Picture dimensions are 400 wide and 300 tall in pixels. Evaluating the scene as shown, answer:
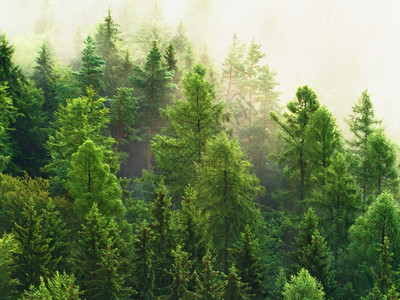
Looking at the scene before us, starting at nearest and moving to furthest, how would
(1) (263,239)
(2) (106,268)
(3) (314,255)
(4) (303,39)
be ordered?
(2) (106,268) < (3) (314,255) < (1) (263,239) < (4) (303,39)

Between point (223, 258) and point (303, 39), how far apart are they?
113633mm

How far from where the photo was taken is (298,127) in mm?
25281

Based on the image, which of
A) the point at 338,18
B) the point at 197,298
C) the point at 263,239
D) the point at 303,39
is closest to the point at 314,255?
the point at 263,239

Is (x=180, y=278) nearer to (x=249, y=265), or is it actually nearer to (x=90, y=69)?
(x=249, y=265)

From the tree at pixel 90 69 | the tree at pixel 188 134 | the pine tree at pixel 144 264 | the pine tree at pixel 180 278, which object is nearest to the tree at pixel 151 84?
the tree at pixel 90 69

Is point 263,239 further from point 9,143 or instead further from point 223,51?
point 223,51

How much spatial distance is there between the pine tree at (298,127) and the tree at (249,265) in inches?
322

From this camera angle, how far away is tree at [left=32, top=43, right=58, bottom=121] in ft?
118

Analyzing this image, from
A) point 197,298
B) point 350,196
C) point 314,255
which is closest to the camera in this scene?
point 197,298

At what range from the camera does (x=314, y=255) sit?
18828mm

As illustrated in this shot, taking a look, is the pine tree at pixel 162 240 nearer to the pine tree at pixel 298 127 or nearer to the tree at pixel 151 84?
the pine tree at pixel 298 127

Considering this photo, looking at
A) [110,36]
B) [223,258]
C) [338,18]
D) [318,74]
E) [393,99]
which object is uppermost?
[338,18]

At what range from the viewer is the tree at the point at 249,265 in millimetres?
19016

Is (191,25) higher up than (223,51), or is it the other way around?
(191,25)
